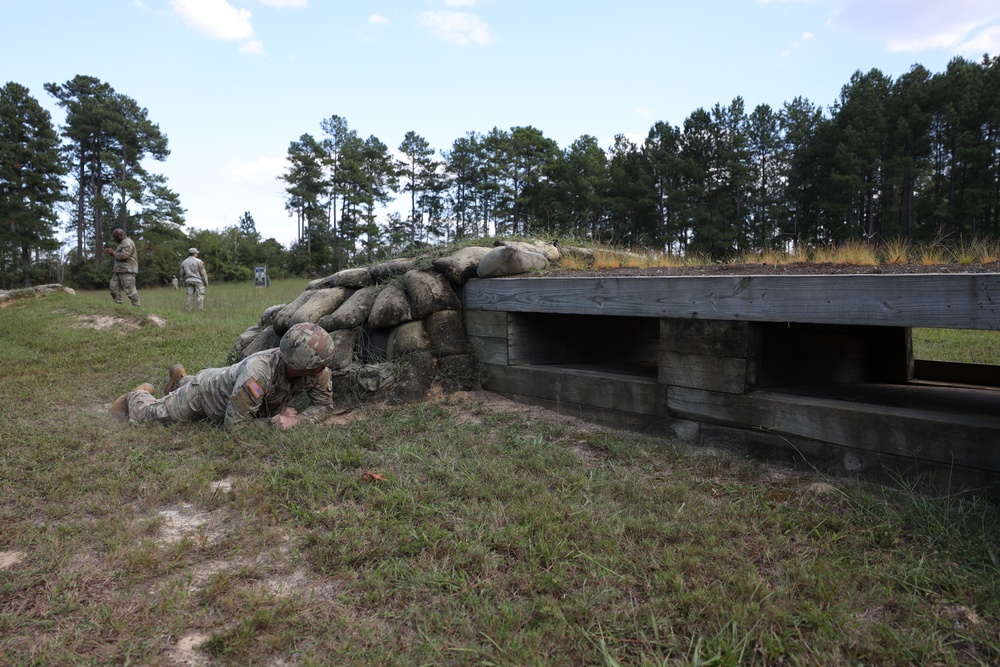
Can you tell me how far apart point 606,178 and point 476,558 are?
41.6 m

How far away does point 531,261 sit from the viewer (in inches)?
232

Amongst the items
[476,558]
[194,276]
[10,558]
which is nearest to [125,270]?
[194,276]

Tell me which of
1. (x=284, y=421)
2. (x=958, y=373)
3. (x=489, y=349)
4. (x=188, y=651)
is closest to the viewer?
(x=188, y=651)

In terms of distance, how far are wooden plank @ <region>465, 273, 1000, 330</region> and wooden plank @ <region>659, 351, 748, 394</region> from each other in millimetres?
294

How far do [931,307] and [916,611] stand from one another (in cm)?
151

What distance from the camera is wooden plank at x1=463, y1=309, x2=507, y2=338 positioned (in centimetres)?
555

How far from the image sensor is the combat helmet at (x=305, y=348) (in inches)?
189

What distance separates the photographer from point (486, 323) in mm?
5711

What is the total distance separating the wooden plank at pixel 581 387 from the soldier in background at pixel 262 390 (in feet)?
5.16

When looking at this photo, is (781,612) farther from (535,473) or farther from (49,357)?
(49,357)

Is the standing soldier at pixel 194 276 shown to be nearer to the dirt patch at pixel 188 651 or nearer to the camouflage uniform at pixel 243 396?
the camouflage uniform at pixel 243 396

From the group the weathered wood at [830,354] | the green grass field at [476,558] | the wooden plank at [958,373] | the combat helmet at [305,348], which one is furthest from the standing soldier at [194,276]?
the wooden plank at [958,373]

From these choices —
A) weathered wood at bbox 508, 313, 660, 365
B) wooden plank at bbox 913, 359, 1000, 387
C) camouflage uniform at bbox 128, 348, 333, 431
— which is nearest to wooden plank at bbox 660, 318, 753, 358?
weathered wood at bbox 508, 313, 660, 365

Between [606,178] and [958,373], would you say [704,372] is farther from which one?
[606,178]
